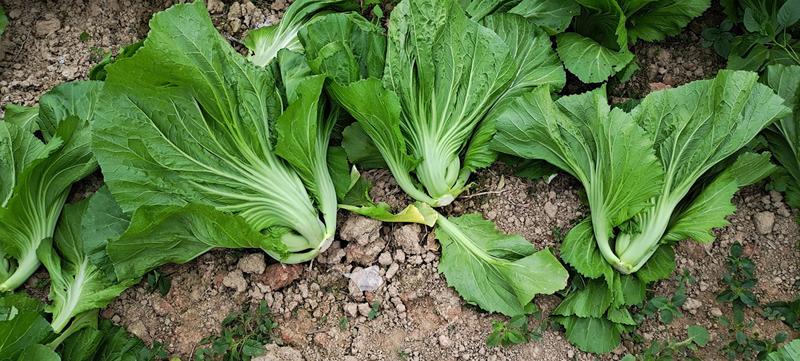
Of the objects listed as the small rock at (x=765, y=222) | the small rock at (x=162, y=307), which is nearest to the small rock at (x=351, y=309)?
the small rock at (x=162, y=307)

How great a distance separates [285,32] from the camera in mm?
2848

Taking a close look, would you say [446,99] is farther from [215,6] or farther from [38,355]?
[38,355]

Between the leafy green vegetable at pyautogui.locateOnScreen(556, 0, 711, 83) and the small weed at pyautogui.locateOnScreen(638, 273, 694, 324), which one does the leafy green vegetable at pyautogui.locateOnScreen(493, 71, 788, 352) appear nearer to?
the small weed at pyautogui.locateOnScreen(638, 273, 694, 324)

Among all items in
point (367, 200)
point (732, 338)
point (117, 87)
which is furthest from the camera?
point (367, 200)

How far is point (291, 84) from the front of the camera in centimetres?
257

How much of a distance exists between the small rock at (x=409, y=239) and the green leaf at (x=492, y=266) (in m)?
0.09

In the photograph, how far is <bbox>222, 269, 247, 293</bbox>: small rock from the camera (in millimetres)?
2650

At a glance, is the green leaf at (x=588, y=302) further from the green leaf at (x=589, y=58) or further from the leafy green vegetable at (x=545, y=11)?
the leafy green vegetable at (x=545, y=11)

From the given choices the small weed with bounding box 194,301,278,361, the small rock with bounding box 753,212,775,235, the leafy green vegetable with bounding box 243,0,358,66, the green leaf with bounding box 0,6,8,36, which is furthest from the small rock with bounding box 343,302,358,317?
the green leaf with bounding box 0,6,8,36

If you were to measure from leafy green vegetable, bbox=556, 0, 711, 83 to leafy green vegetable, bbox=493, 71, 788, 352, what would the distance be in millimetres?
184

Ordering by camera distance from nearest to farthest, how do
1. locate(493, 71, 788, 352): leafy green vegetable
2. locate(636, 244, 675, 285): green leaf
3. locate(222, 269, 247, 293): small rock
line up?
locate(493, 71, 788, 352): leafy green vegetable → locate(636, 244, 675, 285): green leaf → locate(222, 269, 247, 293): small rock

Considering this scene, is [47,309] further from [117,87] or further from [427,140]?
[427,140]

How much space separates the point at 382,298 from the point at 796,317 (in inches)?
60.4

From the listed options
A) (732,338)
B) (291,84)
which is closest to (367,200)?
(291,84)
